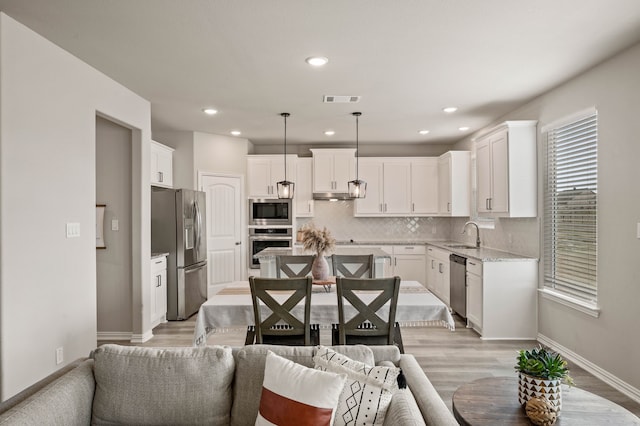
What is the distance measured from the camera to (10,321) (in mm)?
2590

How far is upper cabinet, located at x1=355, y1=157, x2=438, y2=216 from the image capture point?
706 cm

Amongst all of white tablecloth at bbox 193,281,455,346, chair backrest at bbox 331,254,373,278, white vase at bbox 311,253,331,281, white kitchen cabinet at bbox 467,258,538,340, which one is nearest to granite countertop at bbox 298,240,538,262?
white kitchen cabinet at bbox 467,258,538,340

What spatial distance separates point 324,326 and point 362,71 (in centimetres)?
220

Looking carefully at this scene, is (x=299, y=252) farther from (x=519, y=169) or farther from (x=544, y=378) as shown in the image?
(x=544, y=378)

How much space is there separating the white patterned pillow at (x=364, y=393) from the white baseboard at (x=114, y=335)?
3515 millimetres

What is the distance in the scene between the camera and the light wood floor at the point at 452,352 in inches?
129

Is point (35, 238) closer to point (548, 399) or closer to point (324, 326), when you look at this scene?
point (324, 326)

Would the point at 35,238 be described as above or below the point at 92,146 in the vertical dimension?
below

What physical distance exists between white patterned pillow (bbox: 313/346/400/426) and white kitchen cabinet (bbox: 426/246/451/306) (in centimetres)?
427

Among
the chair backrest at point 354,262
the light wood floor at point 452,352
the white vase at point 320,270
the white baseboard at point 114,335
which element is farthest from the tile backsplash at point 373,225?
the white vase at point 320,270

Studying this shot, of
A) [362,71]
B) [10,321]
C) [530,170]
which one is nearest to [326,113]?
[362,71]

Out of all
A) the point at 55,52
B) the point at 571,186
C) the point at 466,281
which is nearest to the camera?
the point at 55,52

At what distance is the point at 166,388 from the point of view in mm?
1820

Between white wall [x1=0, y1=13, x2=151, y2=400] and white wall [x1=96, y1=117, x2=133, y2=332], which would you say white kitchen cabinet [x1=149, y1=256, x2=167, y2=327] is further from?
white wall [x1=0, y1=13, x2=151, y2=400]
